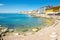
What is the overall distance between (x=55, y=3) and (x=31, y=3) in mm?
1142

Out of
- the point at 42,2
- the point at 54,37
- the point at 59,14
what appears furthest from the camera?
the point at 59,14

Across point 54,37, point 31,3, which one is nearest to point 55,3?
point 31,3

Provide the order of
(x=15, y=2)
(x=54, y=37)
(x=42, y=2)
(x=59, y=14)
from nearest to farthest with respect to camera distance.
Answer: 1. (x=54, y=37)
2. (x=15, y=2)
3. (x=42, y=2)
4. (x=59, y=14)

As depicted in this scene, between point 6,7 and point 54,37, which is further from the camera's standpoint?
point 6,7

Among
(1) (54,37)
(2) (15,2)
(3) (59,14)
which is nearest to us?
(1) (54,37)

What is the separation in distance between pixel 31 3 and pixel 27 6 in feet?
0.67

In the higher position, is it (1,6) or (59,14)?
(1,6)

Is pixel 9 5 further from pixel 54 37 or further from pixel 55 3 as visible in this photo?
pixel 54 37

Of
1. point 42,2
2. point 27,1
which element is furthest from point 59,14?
point 27,1

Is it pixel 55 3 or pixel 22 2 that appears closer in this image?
pixel 22 2

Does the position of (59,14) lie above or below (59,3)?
below

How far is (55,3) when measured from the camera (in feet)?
17.9

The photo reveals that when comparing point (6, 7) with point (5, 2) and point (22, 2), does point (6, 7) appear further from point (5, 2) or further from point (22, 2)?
point (22, 2)

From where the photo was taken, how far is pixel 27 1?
4.91 m
